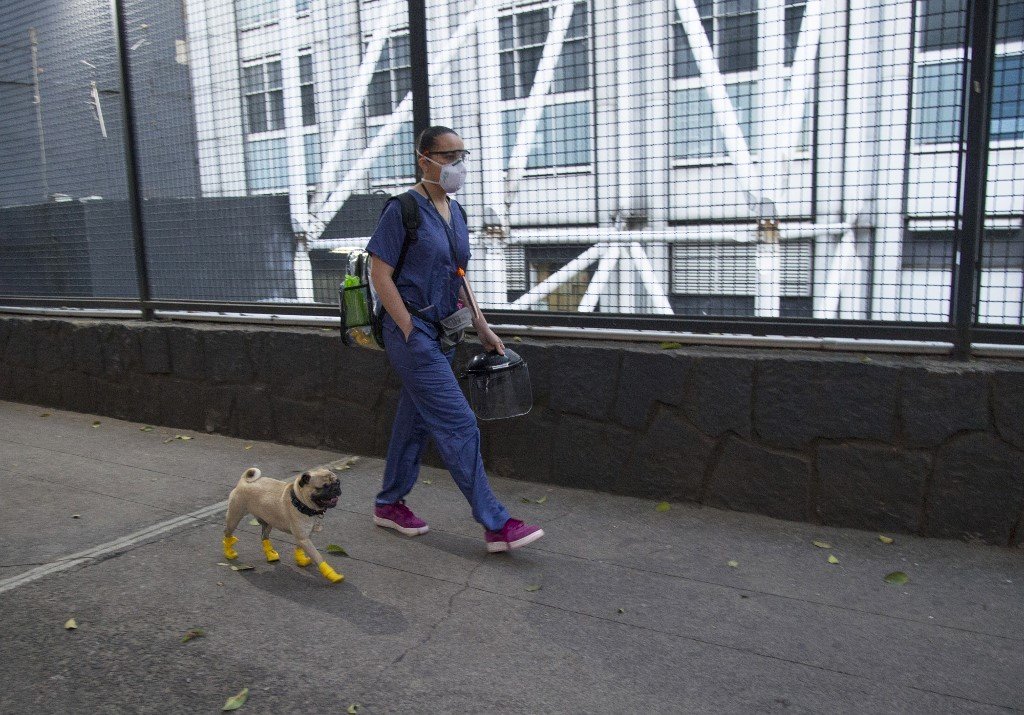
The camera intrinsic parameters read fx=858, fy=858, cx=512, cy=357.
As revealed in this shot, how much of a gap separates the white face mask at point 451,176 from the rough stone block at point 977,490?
2.75 meters

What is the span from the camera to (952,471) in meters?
4.24

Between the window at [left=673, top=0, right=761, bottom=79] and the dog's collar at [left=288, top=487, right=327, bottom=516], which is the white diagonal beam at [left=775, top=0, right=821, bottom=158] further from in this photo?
the dog's collar at [left=288, top=487, right=327, bottom=516]

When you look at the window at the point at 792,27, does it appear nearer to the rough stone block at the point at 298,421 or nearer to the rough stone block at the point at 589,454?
the rough stone block at the point at 589,454

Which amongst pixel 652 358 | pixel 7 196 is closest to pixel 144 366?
pixel 7 196

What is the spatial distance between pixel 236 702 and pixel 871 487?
3205 mm

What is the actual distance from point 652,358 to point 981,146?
199 cm

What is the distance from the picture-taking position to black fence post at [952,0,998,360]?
421 centimetres

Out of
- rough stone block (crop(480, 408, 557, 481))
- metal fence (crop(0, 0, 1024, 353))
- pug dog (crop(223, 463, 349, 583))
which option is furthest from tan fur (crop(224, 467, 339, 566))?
metal fence (crop(0, 0, 1024, 353))

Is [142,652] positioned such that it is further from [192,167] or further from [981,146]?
[192,167]

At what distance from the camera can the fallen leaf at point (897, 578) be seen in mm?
3877

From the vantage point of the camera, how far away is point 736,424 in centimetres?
473

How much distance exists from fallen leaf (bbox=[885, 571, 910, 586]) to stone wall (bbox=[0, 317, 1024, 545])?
50 cm

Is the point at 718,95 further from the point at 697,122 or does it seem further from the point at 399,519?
the point at 399,519

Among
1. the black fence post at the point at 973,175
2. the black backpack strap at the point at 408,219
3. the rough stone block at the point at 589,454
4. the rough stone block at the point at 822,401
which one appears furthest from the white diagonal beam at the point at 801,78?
the black backpack strap at the point at 408,219
